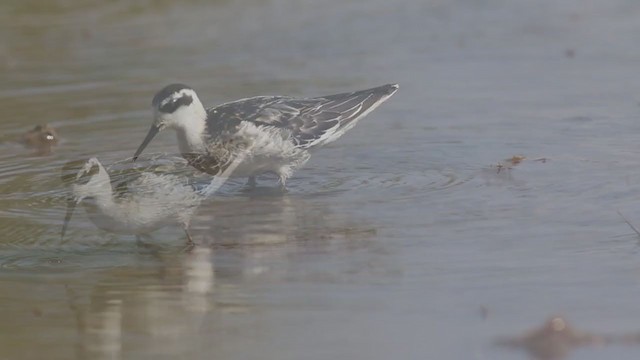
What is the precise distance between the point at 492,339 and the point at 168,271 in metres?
2.16

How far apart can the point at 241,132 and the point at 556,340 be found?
14.4 feet

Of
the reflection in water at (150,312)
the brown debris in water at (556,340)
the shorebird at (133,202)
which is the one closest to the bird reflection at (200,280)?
the reflection in water at (150,312)

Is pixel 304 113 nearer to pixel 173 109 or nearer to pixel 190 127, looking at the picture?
pixel 190 127

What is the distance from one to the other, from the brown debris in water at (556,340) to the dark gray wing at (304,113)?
430 centimetres

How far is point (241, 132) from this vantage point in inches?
399

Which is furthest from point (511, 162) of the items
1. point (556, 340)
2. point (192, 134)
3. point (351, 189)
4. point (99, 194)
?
point (556, 340)

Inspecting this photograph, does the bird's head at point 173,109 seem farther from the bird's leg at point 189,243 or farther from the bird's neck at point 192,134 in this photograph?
the bird's leg at point 189,243

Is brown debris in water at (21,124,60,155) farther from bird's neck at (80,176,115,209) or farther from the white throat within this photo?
bird's neck at (80,176,115,209)

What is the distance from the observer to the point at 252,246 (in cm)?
830

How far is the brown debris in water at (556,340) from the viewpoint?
6.11 meters

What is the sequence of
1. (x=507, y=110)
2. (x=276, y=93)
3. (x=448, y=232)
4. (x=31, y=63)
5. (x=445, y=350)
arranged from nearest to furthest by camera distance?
(x=445, y=350) → (x=448, y=232) → (x=507, y=110) → (x=276, y=93) → (x=31, y=63)

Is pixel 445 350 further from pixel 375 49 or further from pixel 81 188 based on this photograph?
pixel 375 49

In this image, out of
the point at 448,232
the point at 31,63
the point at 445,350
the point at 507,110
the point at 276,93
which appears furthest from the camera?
the point at 31,63

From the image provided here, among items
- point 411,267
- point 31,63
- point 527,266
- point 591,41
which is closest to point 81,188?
point 411,267
